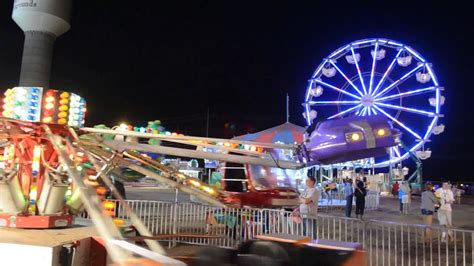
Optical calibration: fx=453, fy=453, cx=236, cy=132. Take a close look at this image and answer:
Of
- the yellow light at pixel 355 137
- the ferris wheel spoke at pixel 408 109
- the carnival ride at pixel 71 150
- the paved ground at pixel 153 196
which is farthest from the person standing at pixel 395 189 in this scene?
the yellow light at pixel 355 137

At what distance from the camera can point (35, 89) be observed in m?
6.51

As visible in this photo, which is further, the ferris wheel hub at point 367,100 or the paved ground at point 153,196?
the ferris wheel hub at point 367,100

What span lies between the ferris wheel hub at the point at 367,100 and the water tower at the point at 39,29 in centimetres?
1831

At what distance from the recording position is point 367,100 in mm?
25172

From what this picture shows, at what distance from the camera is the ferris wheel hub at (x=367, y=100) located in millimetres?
25031

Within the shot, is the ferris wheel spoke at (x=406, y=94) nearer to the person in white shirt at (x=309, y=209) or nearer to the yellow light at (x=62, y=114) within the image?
the person in white shirt at (x=309, y=209)

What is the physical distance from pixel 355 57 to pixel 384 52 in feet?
5.37

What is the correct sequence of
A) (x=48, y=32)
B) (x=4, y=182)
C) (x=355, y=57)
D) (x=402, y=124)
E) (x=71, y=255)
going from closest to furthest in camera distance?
(x=71, y=255), (x=4, y=182), (x=48, y=32), (x=402, y=124), (x=355, y=57)

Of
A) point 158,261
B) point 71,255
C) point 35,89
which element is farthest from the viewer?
point 35,89

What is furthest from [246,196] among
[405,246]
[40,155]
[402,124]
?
[402,124]

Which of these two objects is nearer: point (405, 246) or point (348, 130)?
point (348, 130)

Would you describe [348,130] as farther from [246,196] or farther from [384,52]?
[384,52]

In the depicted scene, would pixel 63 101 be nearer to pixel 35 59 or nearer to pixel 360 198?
pixel 35 59

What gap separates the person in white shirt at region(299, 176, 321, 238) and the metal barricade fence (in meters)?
0.02
